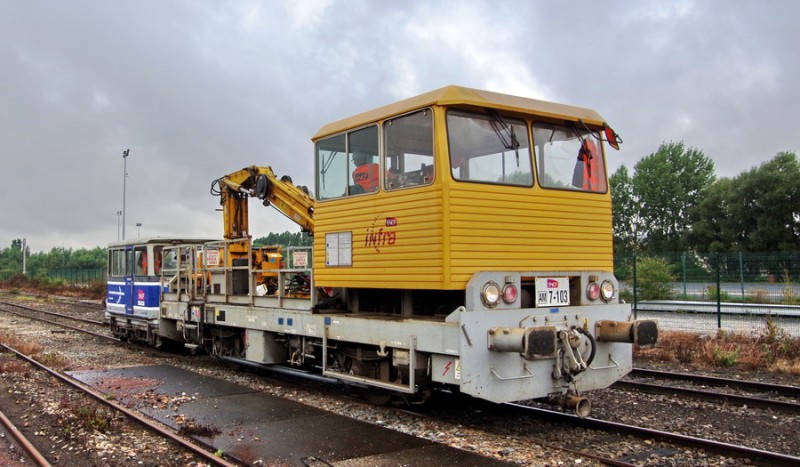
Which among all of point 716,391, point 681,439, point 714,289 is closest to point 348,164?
point 681,439

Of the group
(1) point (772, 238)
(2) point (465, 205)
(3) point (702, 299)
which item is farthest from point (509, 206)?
(1) point (772, 238)

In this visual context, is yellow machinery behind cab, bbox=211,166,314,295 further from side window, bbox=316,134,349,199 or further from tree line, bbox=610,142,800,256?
tree line, bbox=610,142,800,256

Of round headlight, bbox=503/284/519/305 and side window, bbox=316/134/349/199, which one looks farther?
side window, bbox=316/134/349/199

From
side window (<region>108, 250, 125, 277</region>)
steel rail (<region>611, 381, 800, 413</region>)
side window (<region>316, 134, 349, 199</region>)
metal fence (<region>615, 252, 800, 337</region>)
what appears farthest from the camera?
side window (<region>108, 250, 125, 277</region>)

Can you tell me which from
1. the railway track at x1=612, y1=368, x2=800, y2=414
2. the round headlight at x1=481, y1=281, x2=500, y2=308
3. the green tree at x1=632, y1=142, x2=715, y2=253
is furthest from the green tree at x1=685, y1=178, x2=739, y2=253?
the round headlight at x1=481, y1=281, x2=500, y2=308

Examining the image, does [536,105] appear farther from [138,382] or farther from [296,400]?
[138,382]

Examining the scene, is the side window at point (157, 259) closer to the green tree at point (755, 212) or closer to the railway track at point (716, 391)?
the railway track at point (716, 391)

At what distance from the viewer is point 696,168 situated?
60.0 metres

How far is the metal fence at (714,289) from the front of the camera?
15109 mm

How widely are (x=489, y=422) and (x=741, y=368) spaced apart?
5970mm

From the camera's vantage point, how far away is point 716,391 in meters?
8.73

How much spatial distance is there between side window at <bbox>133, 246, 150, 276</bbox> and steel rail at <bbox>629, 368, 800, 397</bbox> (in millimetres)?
10476

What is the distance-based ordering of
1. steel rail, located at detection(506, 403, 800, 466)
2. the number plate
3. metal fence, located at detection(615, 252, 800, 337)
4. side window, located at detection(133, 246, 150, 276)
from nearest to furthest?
steel rail, located at detection(506, 403, 800, 466), the number plate, side window, located at detection(133, 246, 150, 276), metal fence, located at detection(615, 252, 800, 337)

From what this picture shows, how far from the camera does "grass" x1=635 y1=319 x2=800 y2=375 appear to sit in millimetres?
10688
